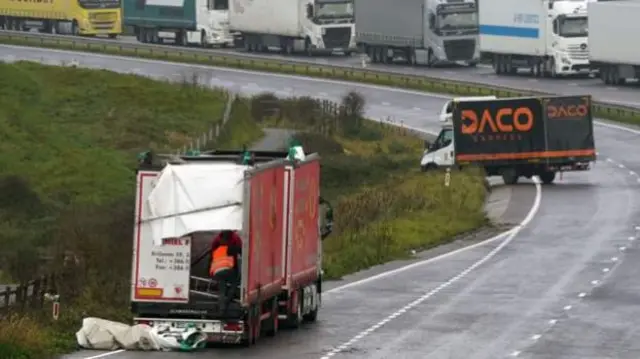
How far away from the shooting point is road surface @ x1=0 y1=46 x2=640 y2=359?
28.7 m

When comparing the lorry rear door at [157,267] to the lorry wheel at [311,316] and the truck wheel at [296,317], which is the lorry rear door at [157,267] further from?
the lorry wheel at [311,316]

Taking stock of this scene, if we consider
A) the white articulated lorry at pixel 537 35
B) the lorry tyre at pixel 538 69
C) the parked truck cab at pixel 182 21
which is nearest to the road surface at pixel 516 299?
the white articulated lorry at pixel 537 35

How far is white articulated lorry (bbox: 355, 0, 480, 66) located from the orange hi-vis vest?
73115mm

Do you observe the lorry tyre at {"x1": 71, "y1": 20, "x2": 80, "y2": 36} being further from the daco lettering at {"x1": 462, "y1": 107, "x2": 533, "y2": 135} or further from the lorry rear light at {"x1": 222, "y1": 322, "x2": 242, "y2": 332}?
the lorry rear light at {"x1": 222, "y1": 322, "x2": 242, "y2": 332}

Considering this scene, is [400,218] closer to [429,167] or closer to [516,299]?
[429,167]

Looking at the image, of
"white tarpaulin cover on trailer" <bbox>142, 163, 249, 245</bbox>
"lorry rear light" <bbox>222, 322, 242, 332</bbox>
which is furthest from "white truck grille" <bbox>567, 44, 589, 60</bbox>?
"lorry rear light" <bbox>222, 322, 242, 332</bbox>

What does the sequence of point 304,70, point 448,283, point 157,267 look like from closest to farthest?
point 157,267 < point 448,283 < point 304,70

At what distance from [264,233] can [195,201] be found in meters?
1.26

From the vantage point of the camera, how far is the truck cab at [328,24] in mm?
106562

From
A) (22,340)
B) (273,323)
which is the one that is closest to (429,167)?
(273,323)

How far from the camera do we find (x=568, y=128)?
63406mm

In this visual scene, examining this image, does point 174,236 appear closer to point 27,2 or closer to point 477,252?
point 477,252

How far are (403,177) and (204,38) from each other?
5507cm

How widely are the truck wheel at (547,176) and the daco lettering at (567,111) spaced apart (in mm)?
1987
